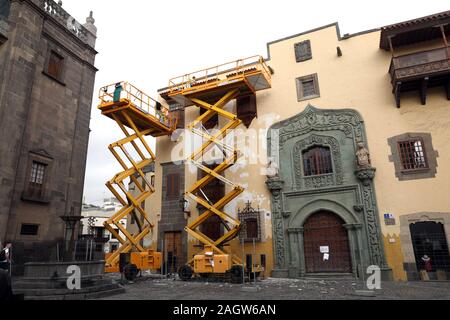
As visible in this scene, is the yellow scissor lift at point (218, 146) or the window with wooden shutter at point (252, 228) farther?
the window with wooden shutter at point (252, 228)

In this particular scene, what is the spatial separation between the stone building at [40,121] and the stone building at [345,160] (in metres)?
6.36

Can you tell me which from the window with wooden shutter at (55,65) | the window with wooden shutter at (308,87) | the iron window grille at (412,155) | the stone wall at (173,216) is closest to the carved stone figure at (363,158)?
the iron window grille at (412,155)

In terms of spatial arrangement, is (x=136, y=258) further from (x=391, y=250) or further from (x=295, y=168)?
(x=391, y=250)

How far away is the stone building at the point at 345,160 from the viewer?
15.1 m

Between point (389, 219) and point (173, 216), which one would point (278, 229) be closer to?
point (389, 219)

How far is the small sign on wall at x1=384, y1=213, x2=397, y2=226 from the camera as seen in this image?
15.3 metres

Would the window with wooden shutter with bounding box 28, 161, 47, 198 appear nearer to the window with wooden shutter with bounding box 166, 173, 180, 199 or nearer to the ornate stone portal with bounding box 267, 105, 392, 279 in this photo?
the window with wooden shutter with bounding box 166, 173, 180, 199

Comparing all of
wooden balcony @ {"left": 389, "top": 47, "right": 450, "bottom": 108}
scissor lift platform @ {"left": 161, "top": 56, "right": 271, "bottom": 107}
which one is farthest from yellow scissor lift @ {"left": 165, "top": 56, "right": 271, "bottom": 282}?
wooden balcony @ {"left": 389, "top": 47, "right": 450, "bottom": 108}

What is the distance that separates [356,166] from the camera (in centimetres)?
1648

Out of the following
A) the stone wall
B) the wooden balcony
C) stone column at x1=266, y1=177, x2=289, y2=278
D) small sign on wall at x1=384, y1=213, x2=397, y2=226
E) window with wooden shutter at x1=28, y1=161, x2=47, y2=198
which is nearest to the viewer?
the wooden balcony

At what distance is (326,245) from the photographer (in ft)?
54.3

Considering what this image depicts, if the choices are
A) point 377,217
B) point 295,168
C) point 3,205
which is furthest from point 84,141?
point 377,217

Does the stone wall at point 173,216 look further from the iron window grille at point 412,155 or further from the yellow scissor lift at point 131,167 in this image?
the iron window grille at point 412,155

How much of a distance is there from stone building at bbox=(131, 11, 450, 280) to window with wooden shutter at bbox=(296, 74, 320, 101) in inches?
2.6
